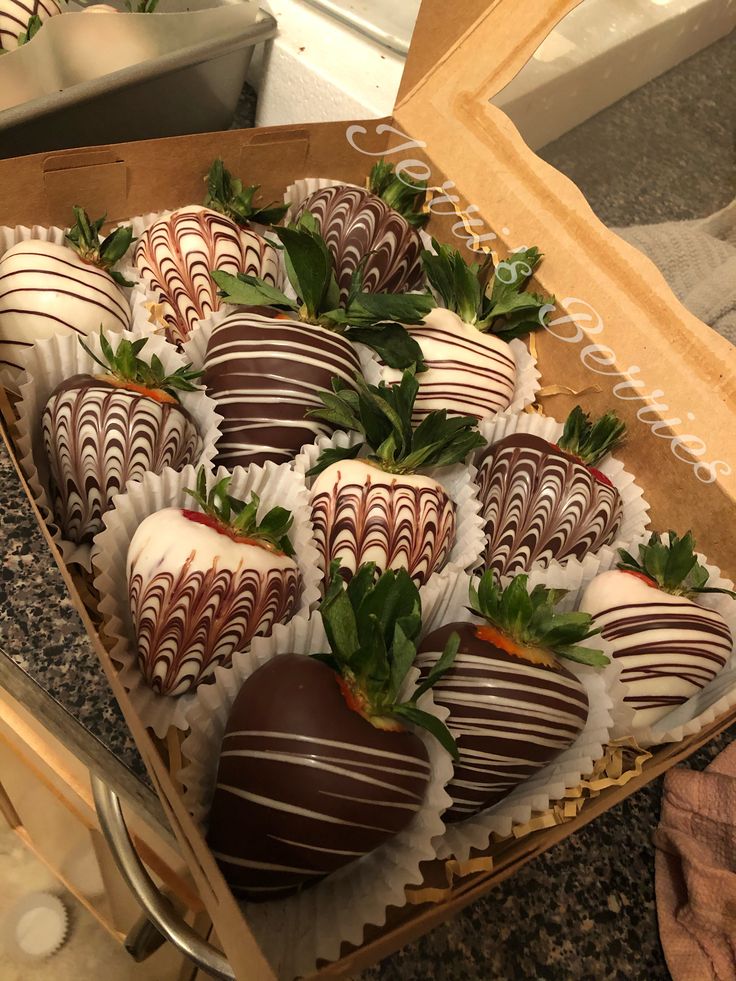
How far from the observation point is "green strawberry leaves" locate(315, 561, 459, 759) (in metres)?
0.61

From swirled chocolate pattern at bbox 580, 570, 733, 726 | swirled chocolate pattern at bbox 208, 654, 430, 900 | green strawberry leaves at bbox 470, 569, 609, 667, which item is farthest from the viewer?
swirled chocolate pattern at bbox 580, 570, 733, 726

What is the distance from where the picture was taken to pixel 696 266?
999 millimetres

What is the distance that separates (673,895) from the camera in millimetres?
793

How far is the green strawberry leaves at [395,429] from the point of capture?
82 centimetres

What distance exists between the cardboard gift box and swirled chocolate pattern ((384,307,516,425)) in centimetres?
8

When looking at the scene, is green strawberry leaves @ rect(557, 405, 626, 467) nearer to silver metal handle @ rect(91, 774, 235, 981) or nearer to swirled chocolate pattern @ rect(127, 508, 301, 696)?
swirled chocolate pattern @ rect(127, 508, 301, 696)

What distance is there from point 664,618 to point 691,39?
2.65 ft

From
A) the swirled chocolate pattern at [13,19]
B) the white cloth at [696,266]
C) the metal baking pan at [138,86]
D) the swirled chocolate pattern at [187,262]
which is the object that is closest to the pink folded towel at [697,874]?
the white cloth at [696,266]

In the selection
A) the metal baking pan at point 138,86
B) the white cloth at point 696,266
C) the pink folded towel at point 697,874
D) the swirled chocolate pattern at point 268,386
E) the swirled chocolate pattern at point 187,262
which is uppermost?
the metal baking pan at point 138,86

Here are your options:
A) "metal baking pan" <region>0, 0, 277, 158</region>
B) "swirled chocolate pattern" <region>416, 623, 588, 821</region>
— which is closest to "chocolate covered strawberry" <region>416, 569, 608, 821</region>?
"swirled chocolate pattern" <region>416, 623, 588, 821</region>

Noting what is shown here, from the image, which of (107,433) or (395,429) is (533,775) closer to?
(395,429)

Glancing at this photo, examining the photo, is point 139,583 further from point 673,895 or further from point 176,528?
point 673,895

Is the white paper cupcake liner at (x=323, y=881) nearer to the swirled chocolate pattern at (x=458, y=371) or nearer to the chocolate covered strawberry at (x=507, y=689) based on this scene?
the chocolate covered strawberry at (x=507, y=689)

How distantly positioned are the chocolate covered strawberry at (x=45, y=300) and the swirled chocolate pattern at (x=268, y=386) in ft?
0.55
